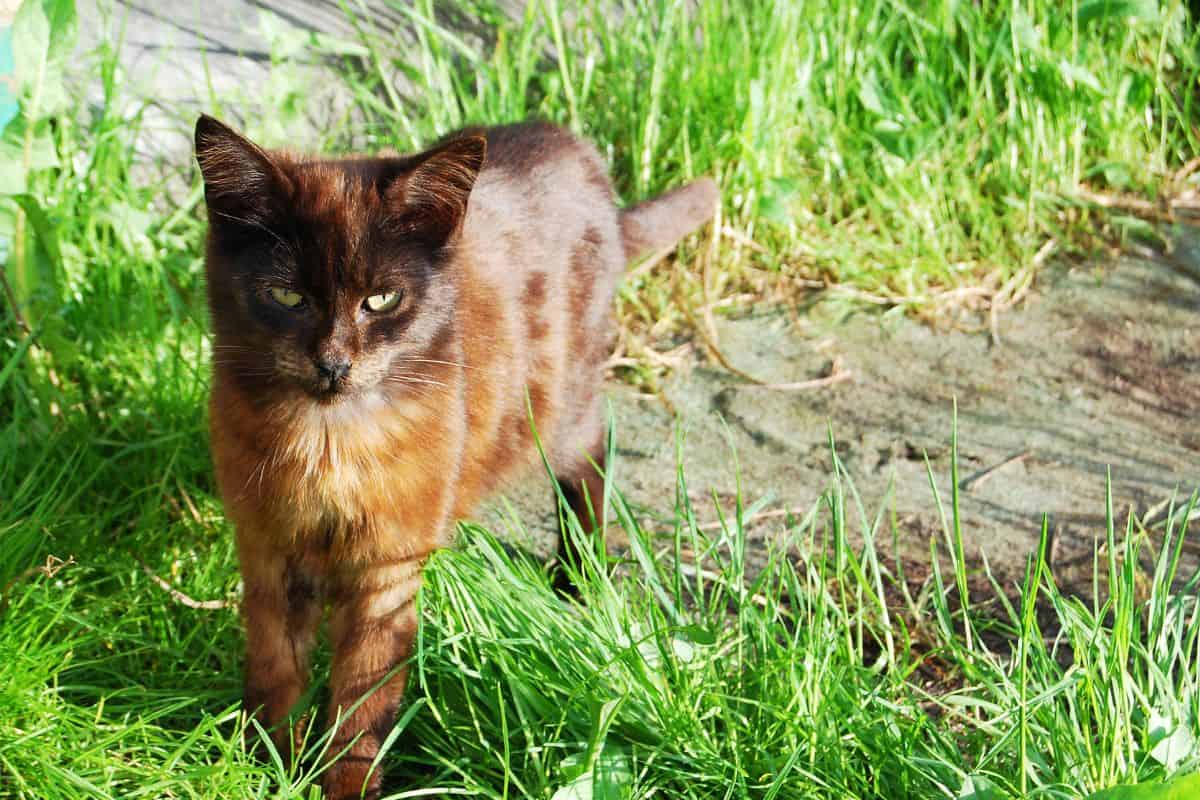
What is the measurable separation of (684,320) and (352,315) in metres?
1.83

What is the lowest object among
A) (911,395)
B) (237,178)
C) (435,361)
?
(911,395)

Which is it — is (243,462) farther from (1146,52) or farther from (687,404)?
(1146,52)

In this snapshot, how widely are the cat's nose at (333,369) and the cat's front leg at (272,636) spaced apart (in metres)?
0.41

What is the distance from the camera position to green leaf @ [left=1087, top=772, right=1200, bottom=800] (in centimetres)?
158

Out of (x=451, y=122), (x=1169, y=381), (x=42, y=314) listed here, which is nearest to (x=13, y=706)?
(x=42, y=314)

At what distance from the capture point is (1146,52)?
432 cm

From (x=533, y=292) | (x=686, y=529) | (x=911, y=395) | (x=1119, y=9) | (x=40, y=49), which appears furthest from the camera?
(x=1119, y=9)

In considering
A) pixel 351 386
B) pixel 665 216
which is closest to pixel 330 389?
pixel 351 386

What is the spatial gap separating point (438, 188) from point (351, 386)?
35 cm

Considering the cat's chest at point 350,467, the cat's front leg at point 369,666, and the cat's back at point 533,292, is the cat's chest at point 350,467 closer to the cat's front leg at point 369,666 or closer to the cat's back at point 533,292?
the cat's front leg at point 369,666

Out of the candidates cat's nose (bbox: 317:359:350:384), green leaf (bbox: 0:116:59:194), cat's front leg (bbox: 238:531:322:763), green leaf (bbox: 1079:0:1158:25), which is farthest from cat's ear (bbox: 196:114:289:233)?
green leaf (bbox: 1079:0:1158:25)

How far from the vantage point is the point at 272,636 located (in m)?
2.22

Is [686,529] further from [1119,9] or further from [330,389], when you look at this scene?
[1119,9]

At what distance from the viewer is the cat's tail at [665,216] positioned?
9.91 feet
